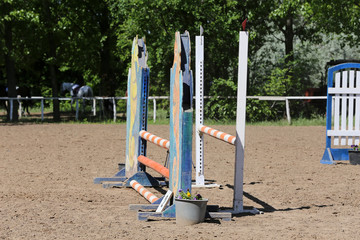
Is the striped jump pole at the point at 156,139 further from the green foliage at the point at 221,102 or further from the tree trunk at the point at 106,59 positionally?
the tree trunk at the point at 106,59

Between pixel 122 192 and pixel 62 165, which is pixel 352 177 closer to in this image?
pixel 122 192

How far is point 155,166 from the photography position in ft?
23.5

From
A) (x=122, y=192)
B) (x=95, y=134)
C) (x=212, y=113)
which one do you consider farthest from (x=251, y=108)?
(x=122, y=192)

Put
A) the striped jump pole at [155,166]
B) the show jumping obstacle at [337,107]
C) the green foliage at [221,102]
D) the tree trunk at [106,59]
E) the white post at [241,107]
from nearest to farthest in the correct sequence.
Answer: the white post at [241,107], the striped jump pole at [155,166], the show jumping obstacle at [337,107], the green foliage at [221,102], the tree trunk at [106,59]

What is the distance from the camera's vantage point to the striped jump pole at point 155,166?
6.66 m

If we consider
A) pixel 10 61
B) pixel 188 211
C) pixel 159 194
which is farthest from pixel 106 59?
pixel 188 211

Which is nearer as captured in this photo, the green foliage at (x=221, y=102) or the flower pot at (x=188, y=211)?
the flower pot at (x=188, y=211)

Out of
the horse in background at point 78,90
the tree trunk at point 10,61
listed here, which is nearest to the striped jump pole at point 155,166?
the tree trunk at point 10,61

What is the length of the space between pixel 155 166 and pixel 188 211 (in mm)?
1381

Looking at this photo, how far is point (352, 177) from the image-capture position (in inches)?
363

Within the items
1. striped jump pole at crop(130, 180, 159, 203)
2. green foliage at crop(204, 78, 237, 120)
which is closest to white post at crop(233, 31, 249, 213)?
striped jump pole at crop(130, 180, 159, 203)

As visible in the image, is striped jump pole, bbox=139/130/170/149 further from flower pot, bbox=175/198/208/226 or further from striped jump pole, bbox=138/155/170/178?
flower pot, bbox=175/198/208/226

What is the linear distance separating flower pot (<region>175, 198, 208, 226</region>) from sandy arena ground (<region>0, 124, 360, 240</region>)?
0.10 meters

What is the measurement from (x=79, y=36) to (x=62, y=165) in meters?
17.5
